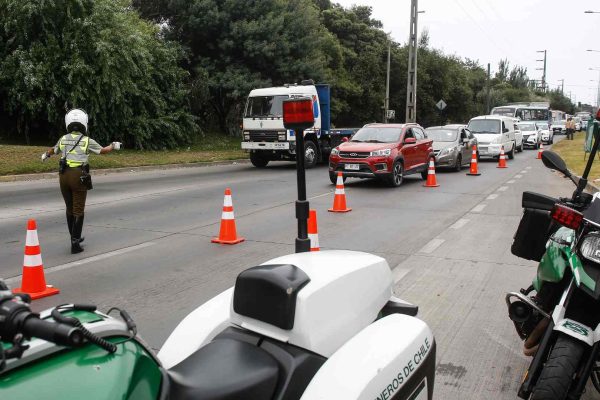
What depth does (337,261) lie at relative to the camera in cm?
259

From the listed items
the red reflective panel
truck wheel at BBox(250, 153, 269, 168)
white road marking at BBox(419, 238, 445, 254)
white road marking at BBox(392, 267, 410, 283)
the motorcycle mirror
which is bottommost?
truck wheel at BBox(250, 153, 269, 168)

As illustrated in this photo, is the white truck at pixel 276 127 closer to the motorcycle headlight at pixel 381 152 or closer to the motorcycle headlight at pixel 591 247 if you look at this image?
the motorcycle headlight at pixel 381 152

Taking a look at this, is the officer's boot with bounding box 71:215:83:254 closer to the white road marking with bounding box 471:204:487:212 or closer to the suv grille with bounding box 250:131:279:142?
the white road marking with bounding box 471:204:487:212

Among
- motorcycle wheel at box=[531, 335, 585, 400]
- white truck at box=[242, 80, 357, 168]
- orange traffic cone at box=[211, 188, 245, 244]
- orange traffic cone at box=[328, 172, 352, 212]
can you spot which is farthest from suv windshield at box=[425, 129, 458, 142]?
motorcycle wheel at box=[531, 335, 585, 400]

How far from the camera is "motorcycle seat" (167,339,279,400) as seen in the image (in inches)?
69.9

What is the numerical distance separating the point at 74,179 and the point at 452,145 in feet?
48.0

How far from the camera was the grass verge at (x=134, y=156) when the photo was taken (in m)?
16.8

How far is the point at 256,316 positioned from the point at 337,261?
0.52 metres

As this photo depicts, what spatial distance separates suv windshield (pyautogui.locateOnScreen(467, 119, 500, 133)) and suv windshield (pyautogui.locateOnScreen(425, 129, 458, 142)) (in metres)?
5.63

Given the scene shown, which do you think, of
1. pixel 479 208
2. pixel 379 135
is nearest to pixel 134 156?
pixel 379 135

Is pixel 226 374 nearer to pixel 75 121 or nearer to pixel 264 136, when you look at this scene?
pixel 75 121

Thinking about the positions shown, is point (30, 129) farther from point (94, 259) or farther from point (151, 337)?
point (151, 337)

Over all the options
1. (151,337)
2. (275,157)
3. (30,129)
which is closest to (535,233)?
(151,337)

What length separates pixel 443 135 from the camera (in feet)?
67.1
